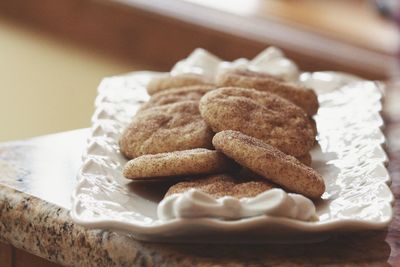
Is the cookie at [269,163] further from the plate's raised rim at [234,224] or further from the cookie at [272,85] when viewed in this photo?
the cookie at [272,85]

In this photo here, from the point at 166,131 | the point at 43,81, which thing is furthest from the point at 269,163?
the point at 43,81

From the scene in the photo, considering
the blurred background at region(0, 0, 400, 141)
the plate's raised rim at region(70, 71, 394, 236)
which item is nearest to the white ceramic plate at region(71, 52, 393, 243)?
the plate's raised rim at region(70, 71, 394, 236)

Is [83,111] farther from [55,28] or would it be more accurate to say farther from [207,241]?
[207,241]

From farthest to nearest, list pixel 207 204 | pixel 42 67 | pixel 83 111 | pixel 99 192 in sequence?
1. pixel 42 67
2. pixel 83 111
3. pixel 99 192
4. pixel 207 204

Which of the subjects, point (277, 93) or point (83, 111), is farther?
point (83, 111)

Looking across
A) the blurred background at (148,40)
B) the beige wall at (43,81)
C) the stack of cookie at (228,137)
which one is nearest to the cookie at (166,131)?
the stack of cookie at (228,137)

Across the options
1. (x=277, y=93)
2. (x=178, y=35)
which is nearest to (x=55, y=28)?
(x=178, y=35)
